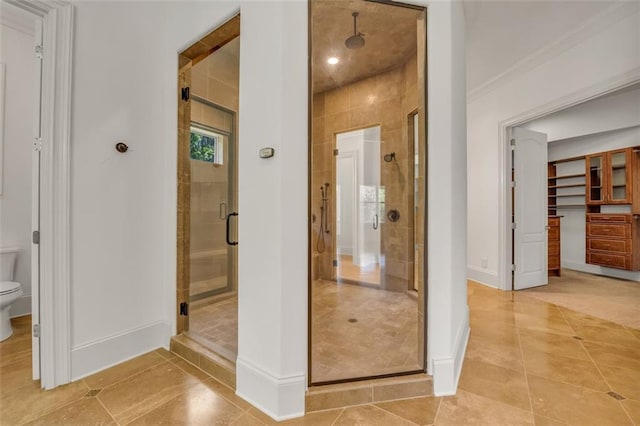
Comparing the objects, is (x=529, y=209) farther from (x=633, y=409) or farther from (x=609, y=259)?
(x=633, y=409)

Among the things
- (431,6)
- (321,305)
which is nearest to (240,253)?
(321,305)

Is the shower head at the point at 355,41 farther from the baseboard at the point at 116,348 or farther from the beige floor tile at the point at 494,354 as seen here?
the baseboard at the point at 116,348

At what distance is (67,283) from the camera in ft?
5.96

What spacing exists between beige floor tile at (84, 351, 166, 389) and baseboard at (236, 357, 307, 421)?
0.93 meters

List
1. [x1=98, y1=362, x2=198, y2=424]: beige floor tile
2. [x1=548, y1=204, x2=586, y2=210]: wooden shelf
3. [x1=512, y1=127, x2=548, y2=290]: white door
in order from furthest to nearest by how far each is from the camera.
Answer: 1. [x1=548, y1=204, x2=586, y2=210]: wooden shelf
2. [x1=512, y1=127, x2=548, y2=290]: white door
3. [x1=98, y1=362, x2=198, y2=424]: beige floor tile

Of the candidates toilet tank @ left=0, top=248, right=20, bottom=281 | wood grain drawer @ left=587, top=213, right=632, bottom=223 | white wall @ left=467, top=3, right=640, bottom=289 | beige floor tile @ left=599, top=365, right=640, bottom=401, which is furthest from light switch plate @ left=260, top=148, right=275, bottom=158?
wood grain drawer @ left=587, top=213, right=632, bottom=223

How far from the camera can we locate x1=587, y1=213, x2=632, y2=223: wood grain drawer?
466 cm

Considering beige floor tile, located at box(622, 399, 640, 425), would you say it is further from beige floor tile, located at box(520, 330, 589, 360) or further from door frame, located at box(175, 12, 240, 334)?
door frame, located at box(175, 12, 240, 334)

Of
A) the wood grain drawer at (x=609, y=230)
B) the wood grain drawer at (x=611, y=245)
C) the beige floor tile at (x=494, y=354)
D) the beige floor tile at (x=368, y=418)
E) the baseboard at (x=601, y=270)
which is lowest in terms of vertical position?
the beige floor tile at (x=494, y=354)

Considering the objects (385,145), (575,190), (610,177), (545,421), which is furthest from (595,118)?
(545,421)

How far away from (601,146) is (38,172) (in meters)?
7.70

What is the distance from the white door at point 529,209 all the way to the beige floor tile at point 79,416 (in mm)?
4645

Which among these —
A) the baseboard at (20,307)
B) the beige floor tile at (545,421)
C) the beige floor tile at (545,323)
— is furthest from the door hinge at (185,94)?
the beige floor tile at (545,323)

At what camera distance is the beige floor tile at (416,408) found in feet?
4.96
